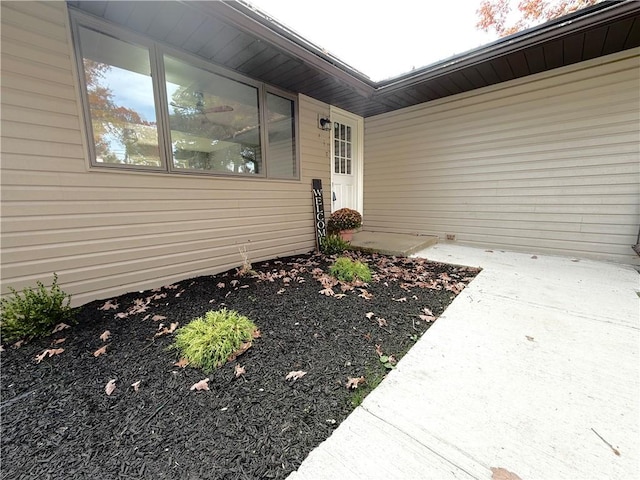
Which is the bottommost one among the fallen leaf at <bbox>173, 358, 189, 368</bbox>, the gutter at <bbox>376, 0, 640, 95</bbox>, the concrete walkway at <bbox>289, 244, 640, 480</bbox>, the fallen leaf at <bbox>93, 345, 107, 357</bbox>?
the concrete walkway at <bbox>289, 244, 640, 480</bbox>

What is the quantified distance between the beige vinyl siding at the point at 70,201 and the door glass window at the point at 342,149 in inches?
116

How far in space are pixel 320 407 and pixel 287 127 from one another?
14.0 ft

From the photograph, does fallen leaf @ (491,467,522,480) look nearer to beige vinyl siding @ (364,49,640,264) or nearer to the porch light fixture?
beige vinyl siding @ (364,49,640,264)

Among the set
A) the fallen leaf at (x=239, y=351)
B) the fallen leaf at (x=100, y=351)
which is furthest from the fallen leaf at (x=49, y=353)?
the fallen leaf at (x=239, y=351)

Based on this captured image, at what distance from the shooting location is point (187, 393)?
1.46 metres

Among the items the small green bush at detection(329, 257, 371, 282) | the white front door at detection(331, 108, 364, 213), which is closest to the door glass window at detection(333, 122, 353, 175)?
the white front door at detection(331, 108, 364, 213)

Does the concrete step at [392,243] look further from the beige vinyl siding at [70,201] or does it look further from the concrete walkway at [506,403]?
the beige vinyl siding at [70,201]

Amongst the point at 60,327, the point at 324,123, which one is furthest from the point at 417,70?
the point at 60,327

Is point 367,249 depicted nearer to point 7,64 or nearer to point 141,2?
point 141,2

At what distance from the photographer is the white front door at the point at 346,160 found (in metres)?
5.70

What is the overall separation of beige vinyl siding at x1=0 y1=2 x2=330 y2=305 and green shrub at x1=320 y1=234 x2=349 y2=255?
6.07 feet

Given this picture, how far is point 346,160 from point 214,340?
5.22 meters

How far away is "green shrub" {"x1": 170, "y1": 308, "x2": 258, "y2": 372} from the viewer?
1684 millimetres

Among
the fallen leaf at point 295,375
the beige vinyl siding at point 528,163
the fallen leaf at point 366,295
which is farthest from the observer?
the beige vinyl siding at point 528,163
